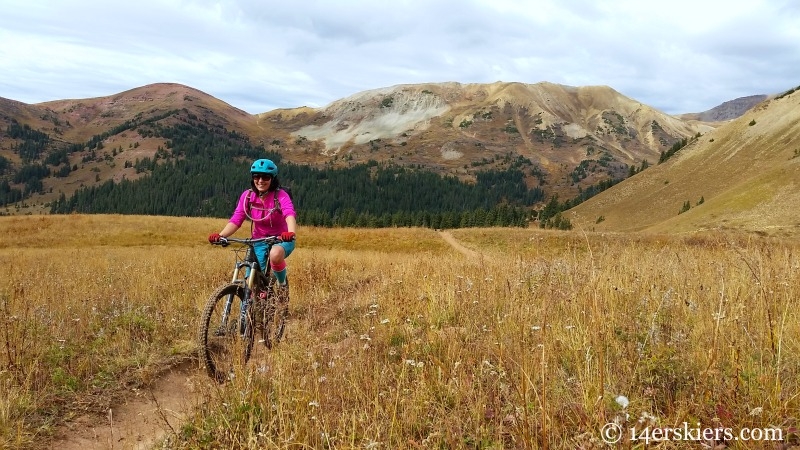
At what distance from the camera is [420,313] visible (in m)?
6.36

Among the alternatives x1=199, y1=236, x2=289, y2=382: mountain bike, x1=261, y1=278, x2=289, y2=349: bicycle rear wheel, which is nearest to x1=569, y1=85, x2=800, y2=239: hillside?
x1=261, y1=278, x2=289, y2=349: bicycle rear wheel

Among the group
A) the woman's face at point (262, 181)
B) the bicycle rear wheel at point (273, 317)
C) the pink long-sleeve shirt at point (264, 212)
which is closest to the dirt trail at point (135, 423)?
the bicycle rear wheel at point (273, 317)

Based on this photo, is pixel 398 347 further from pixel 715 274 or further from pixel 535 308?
pixel 715 274

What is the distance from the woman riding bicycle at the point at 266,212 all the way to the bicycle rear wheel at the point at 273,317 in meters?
0.17

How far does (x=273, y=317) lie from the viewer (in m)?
6.00

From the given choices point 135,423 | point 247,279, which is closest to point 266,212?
point 247,279

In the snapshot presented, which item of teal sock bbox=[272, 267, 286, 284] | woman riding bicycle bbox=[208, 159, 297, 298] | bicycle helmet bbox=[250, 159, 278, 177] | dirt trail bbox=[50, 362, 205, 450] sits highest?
bicycle helmet bbox=[250, 159, 278, 177]

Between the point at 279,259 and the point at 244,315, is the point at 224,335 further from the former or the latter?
the point at 279,259

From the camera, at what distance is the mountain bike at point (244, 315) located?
5.43 meters

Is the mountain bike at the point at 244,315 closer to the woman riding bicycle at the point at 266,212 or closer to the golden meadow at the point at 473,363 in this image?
the woman riding bicycle at the point at 266,212

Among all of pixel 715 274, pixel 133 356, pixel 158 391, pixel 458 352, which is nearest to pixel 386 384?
pixel 458 352

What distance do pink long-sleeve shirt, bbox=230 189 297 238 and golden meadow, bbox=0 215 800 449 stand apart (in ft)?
6.07

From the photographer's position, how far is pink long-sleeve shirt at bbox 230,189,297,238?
7.00 metres

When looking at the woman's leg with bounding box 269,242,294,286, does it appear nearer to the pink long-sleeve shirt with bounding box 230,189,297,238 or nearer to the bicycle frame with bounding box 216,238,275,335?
Result: the bicycle frame with bounding box 216,238,275,335
